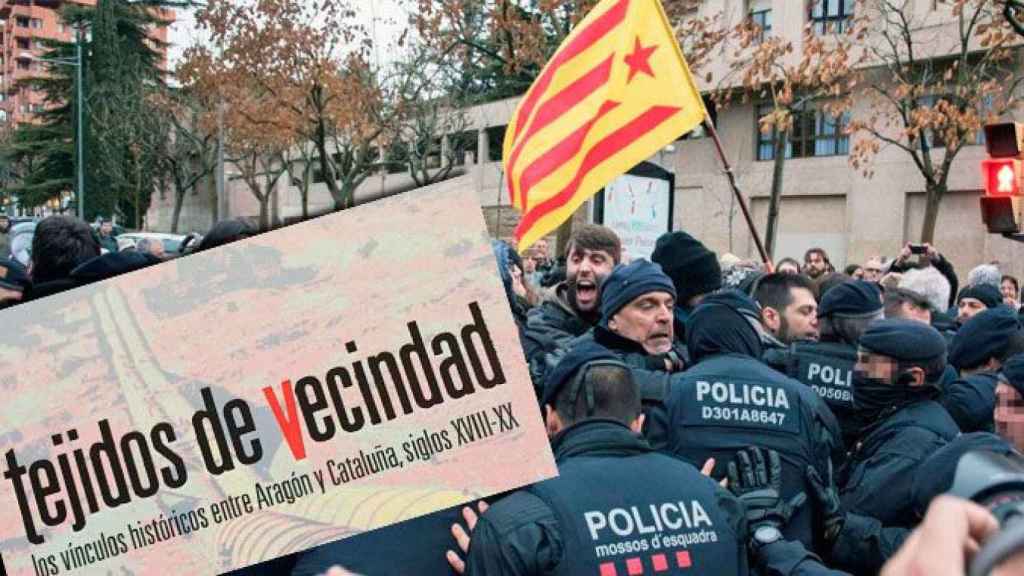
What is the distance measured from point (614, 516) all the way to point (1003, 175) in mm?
7337

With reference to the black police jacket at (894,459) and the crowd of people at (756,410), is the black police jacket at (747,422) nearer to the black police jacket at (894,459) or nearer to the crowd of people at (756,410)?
the crowd of people at (756,410)

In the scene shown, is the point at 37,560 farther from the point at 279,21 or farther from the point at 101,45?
the point at 101,45

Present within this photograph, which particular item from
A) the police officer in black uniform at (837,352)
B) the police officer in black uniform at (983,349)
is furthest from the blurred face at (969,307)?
the police officer in black uniform at (837,352)

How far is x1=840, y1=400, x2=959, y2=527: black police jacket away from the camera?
3.31 meters

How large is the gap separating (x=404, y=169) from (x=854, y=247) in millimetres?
24287

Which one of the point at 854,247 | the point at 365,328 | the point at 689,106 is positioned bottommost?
the point at 854,247

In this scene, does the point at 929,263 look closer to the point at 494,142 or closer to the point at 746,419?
the point at 746,419

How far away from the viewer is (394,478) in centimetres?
221

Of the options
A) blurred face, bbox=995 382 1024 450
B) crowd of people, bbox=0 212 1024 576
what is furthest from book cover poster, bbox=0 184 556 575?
blurred face, bbox=995 382 1024 450

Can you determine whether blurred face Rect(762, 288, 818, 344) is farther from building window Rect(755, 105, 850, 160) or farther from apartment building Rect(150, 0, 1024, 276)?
building window Rect(755, 105, 850, 160)

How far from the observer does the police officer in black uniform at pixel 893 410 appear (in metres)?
3.40

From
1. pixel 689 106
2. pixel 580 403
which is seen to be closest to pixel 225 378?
pixel 580 403

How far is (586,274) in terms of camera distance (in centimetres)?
554

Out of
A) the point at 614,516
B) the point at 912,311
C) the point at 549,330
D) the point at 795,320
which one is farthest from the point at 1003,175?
the point at 614,516
